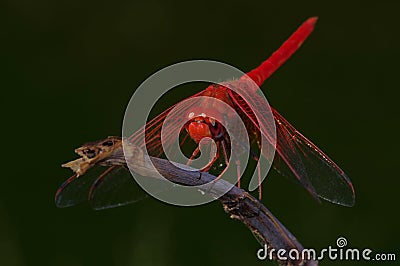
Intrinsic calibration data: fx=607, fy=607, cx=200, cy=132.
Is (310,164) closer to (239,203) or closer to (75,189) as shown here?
(239,203)

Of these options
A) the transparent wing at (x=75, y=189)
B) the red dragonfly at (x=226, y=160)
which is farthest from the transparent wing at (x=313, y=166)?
the transparent wing at (x=75, y=189)

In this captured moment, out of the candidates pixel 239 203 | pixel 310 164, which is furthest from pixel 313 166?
pixel 239 203

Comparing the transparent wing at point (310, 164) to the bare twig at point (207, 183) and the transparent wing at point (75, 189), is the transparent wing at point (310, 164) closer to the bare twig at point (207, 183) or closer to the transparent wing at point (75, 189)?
the bare twig at point (207, 183)

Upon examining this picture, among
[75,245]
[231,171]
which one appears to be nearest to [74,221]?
[75,245]

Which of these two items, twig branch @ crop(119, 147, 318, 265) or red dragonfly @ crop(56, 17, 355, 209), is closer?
twig branch @ crop(119, 147, 318, 265)

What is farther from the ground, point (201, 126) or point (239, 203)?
point (201, 126)

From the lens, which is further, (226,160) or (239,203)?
(226,160)

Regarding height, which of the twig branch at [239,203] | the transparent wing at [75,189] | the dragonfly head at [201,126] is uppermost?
the dragonfly head at [201,126]

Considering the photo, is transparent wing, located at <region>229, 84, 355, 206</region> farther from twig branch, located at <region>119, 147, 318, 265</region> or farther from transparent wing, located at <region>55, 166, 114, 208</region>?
transparent wing, located at <region>55, 166, 114, 208</region>

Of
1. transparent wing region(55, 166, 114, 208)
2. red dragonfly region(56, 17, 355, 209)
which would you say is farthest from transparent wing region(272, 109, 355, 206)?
transparent wing region(55, 166, 114, 208)
